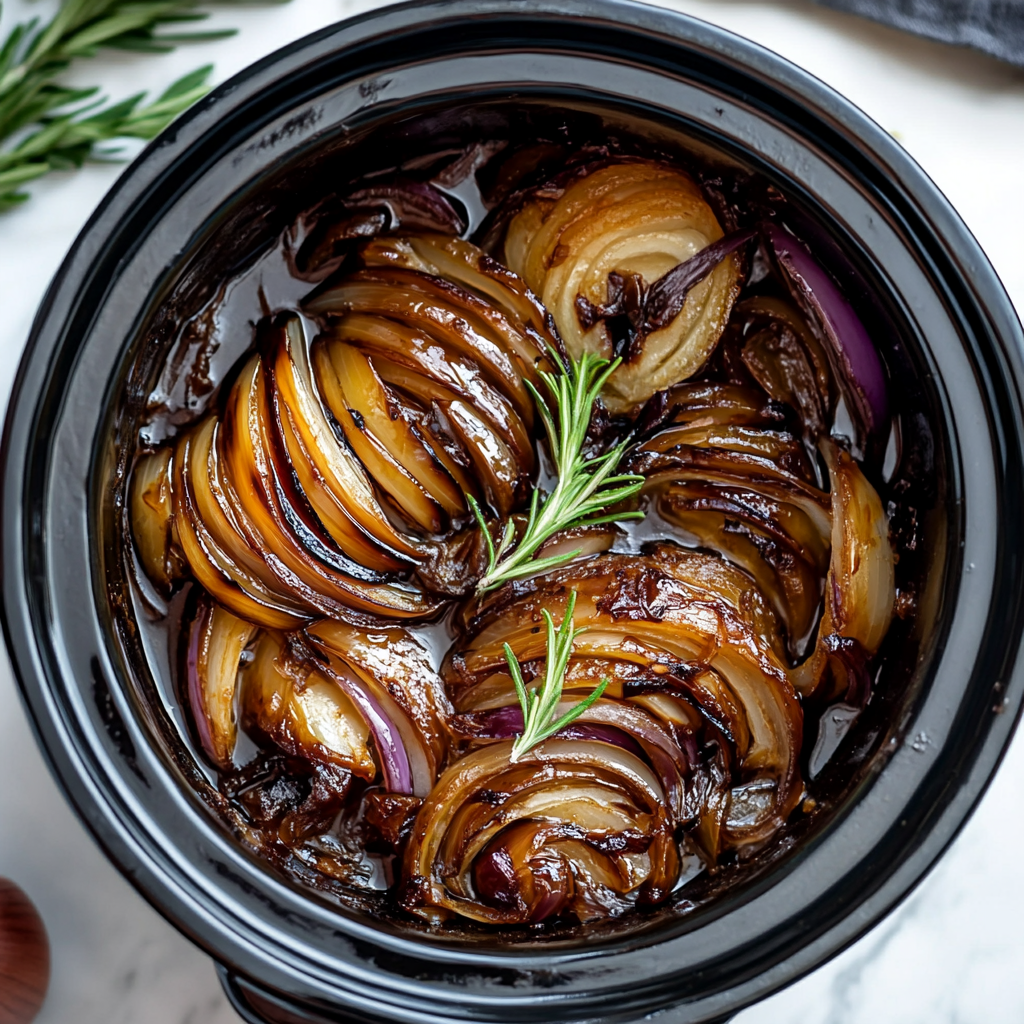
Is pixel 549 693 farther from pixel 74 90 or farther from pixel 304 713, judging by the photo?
pixel 74 90

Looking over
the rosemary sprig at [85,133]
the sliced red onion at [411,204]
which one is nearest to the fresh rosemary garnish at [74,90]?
the rosemary sprig at [85,133]

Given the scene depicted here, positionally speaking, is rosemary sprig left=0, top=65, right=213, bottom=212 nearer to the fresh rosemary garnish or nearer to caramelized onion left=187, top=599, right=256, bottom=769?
the fresh rosemary garnish

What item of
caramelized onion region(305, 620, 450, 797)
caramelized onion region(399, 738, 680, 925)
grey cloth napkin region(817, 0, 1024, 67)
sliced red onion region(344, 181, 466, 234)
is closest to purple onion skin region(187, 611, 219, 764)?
caramelized onion region(305, 620, 450, 797)

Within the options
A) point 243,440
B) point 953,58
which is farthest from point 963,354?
point 243,440

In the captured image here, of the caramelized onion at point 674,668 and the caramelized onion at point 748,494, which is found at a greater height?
the caramelized onion at point 748,494

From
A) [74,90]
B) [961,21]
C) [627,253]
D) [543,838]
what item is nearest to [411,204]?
[627,253]

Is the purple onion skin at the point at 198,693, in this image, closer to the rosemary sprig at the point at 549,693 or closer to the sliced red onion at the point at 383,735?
the sliced red onion at the point at 383,735
